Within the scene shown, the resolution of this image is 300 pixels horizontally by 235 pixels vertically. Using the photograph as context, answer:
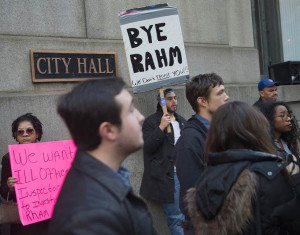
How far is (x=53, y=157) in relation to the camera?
456 centimetres

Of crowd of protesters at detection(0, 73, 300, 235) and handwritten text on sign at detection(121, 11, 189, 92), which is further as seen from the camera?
handwritten text on sign at detection(121, 11, 189, 92)

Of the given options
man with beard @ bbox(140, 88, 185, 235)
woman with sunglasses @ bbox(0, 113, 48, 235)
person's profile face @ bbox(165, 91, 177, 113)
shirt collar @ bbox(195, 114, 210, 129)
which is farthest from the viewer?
person's profile face @ bbox(165, 91, 177, 113)

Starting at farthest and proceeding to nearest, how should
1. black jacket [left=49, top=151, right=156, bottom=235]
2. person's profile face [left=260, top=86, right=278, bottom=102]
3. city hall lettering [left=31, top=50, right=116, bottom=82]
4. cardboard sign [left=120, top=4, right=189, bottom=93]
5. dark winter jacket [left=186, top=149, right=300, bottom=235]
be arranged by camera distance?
person's profile face [left=260, top=86, right=278, bottom=102] → city hall lettering [left=31, top=50, right=116, bottom=82] → cardboard sign [left=120, top=4, right=189, bottom=93] → dark winter jacket [left=186, top=149, right=300, bottom=235] → black jacket [left=49, top=151, right=156, bottom=235]

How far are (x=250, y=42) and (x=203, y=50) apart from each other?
1369 millimetres

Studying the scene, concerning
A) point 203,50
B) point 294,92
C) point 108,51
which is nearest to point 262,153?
point 108,51

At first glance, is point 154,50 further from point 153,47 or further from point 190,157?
point 190,157

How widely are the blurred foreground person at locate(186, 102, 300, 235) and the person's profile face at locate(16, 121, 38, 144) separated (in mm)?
2217

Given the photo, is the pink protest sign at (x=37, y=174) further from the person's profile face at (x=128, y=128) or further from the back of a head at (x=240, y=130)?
the person's profile face at (x=128, y=128)

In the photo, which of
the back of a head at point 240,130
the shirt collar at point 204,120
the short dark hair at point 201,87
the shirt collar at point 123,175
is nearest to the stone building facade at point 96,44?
the short dark hair at point 201,87

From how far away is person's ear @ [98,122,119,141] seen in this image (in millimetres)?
2012

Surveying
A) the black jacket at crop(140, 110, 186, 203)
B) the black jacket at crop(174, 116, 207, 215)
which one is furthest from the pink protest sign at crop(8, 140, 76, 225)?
the black jacket at crop(140, 110, 186, 203)

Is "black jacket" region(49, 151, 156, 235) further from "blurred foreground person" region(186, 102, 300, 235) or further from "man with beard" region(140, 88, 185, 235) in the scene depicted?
"man with beard" region(140, 88, 185, 235)

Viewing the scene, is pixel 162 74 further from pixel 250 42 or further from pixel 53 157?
pixel 250 42

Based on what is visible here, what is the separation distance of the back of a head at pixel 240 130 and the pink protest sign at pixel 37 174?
164cm
